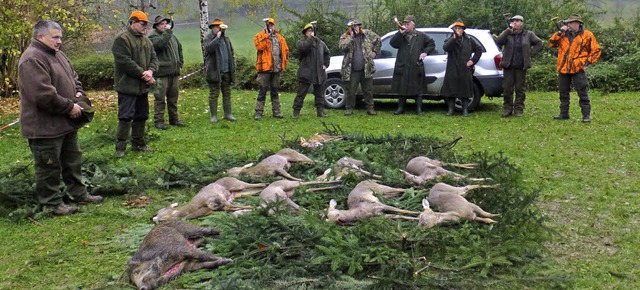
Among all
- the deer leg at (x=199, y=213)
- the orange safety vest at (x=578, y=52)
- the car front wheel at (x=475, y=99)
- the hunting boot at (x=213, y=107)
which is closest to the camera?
the deer leg at (x=199, y=213)

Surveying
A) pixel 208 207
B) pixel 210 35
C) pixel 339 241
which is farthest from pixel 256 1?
pixel 339 241

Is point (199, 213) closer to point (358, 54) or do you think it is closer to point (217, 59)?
point (217, 59)

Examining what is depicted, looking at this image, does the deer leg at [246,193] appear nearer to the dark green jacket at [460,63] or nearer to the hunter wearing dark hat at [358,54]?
the hunter wearing dark hat at [358,54]

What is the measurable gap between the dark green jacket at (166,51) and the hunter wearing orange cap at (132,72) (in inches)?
71.5

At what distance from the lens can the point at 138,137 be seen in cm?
957

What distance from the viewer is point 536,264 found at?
470 cm

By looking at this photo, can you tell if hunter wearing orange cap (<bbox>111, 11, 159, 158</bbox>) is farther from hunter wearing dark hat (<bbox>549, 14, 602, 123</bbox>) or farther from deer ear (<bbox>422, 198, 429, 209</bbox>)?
hunter wearing dark hat (<bbox>549, 14, 602, 123</bbox>)

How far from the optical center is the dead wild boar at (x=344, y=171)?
6.80 meters

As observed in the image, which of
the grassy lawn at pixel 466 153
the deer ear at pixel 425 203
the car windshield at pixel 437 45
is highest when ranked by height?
the car windshield at pixel 437 45

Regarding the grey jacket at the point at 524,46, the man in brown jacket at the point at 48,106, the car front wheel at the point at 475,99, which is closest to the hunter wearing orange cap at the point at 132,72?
the man in brown jacket at the point at 48,106

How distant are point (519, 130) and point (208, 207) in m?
6.65

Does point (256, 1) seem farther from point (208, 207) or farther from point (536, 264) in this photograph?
point (536, 264)

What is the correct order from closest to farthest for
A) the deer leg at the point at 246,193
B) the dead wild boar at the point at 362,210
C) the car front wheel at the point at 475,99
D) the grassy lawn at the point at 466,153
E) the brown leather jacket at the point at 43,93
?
the grassy lawn at the point at 466,153
the dead wild boar at the point at 362,210
the brown leather jacket at the point at 43,93
the deer leg at the point at 246,193
the car front wheel at the point at 475,99

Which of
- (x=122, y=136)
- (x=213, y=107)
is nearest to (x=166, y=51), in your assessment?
(x=213, y=107)
